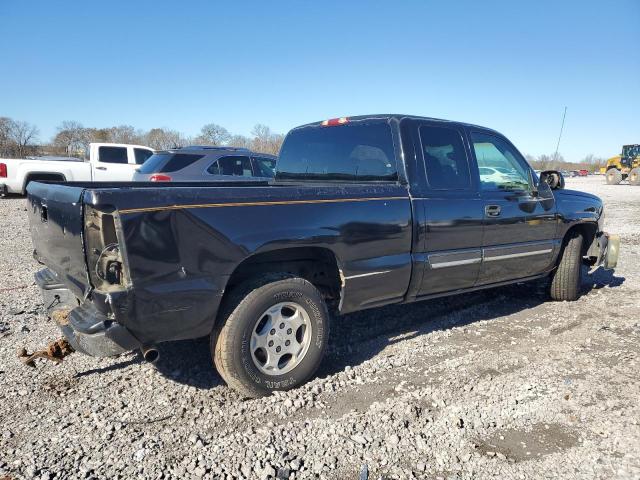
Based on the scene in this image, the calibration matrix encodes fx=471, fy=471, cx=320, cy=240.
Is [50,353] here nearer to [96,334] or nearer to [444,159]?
[96,334]

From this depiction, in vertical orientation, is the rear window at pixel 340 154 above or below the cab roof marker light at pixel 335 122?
below

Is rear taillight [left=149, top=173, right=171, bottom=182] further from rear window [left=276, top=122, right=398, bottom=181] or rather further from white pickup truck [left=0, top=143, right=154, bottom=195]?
rear window [left=276, top=122, right=398, bottom=181]

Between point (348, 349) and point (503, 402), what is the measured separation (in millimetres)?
1309

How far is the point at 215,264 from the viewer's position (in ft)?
9.14

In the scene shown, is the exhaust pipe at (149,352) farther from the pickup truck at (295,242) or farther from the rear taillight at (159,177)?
the rear taillight at (159,177)

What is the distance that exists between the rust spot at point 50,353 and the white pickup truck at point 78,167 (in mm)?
9854

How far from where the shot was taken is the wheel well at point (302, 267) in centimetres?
317

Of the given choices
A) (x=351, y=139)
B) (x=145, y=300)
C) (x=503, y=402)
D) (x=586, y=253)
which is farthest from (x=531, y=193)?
(x=145, y=300)

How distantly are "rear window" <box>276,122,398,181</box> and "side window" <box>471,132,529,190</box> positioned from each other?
987mm

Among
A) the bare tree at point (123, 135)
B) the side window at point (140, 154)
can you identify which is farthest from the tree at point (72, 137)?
the side window at point (140, 154)

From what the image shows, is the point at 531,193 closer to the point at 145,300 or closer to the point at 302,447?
the point at 302,447

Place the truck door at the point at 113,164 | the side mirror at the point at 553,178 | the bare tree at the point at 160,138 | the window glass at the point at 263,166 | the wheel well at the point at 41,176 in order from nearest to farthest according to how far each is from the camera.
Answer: the side mirror at the point at 553,178 < the window glass at the point at 263,166 < the wheel well at the point at 41,176 < the truck door at the point at 113,164 < the bare tree at the point at 160,138

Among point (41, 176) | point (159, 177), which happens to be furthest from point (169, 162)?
point (41, 176)

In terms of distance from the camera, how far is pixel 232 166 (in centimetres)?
982
